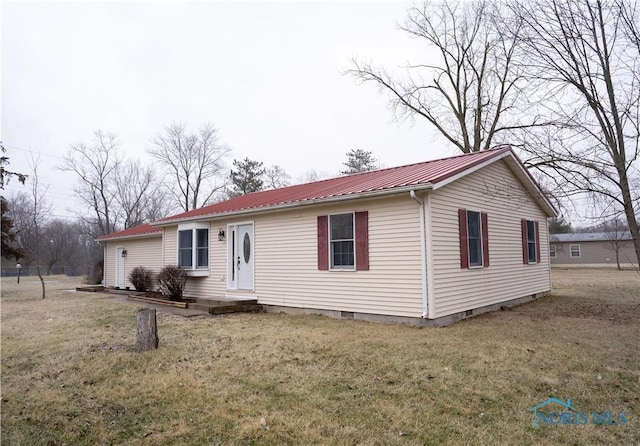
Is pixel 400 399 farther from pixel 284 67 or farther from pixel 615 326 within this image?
pixel 284 67

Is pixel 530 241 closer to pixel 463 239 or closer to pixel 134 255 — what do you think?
pixel 463 239

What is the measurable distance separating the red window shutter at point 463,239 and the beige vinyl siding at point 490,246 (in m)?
0.15

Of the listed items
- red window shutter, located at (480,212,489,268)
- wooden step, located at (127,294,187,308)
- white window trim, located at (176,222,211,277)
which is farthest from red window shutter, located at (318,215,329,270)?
white window trim, located at (176,222,211,277)

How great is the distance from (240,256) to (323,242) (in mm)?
3175

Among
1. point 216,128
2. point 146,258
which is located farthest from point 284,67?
point 216,128

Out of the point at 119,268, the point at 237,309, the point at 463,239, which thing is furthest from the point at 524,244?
the point at 119,268

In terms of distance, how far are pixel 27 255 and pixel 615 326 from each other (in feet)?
66.7

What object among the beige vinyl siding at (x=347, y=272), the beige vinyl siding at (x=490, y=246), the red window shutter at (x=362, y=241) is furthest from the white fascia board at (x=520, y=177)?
the red window shutter at (x=362, y=241)

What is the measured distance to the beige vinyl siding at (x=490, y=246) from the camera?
301 inches

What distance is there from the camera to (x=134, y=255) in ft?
57.3

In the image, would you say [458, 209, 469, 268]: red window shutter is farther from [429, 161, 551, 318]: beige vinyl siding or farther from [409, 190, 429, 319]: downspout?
[409, 190, 429, 319]: downspout

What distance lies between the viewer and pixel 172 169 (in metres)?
35.8

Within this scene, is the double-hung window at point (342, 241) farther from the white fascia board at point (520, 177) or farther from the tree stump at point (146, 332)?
the tree stump at point (146, 332)

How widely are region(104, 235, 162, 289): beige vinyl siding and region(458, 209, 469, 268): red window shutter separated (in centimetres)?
1179
